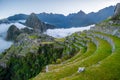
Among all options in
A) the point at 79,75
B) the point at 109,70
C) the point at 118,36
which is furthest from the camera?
the point at 118,36

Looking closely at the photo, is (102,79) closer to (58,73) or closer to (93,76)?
(93,76)

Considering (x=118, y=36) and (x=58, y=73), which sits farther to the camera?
(x=118, y=36)

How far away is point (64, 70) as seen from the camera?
69.4 m

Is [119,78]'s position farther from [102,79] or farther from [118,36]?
[118,36]

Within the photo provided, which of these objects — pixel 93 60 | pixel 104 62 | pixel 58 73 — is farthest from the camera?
pixel 93 60

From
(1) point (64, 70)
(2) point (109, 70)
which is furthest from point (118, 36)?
(2) point (109, 70)

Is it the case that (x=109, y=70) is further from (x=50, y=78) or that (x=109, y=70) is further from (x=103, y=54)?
(x=103, y=54)

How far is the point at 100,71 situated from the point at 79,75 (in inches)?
216

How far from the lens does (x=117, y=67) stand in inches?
2365

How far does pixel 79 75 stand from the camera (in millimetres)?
53844

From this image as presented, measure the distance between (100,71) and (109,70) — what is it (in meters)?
2.27

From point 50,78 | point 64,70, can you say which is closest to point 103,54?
point 64,70

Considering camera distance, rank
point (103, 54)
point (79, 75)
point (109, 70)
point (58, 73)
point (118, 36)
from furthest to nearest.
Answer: point (118, 36), point (103, 54), point (58, 73), point (109, 70), point (79, 75)

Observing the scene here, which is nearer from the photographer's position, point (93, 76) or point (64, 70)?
point (93, 76)
